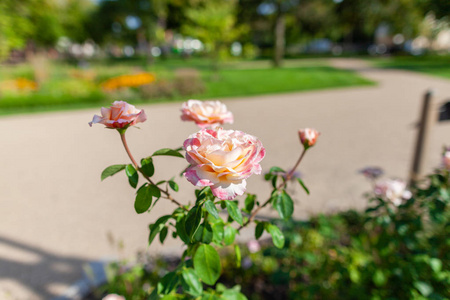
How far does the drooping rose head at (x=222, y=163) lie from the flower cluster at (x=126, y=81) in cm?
1024

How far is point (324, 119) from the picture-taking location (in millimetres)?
7211

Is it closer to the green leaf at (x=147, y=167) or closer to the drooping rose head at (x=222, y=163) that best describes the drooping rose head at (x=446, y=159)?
the drooping rose head at (x=222, y=163)

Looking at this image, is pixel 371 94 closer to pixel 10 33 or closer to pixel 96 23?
pixel 10 33

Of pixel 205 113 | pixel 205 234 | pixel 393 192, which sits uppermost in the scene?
pixel 205 113

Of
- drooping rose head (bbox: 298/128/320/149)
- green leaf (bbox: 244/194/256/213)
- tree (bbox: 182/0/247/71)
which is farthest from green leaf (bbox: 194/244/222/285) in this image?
tree (bbox: 182/0/247/71)

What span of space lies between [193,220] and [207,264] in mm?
172

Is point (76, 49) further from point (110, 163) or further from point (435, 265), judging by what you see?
Answer: point (435, 265)

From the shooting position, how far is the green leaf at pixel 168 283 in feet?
3.48

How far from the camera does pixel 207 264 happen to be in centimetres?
96

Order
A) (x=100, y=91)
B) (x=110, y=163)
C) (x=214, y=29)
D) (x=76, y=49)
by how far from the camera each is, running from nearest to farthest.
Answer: (x=110, y=163), (x=100, y=91), (x=214, y=29), (x=76, y=49)

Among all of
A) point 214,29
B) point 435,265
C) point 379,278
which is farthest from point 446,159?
point 214,29

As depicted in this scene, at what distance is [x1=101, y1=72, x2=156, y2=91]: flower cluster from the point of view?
1074cm

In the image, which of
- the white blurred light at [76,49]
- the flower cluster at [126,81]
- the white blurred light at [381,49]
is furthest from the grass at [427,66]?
the white blurred light at [76,49]

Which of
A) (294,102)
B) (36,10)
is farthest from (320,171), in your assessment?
(36,10)
